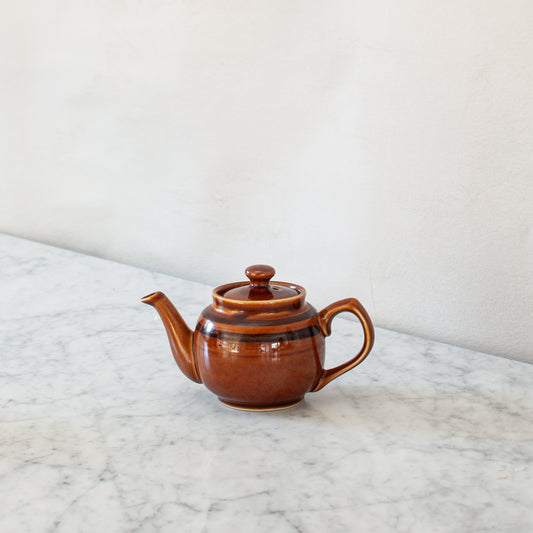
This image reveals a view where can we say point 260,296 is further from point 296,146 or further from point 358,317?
point 296,146

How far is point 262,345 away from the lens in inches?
32.0

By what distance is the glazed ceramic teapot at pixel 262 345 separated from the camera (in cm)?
82

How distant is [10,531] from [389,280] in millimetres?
841

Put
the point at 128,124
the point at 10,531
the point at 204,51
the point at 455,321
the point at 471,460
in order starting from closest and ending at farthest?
the point at 10,531
the point at 471,460
the point at 455,321
the point at 204,51
the point at 128,124

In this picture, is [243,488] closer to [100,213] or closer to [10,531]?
[10,531]

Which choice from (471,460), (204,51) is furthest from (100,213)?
(471,460)

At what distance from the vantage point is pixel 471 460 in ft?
2.47

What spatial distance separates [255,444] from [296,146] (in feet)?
2.34

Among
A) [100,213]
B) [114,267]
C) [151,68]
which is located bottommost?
[114,267]

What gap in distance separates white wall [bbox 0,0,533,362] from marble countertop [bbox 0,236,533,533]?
17 cm

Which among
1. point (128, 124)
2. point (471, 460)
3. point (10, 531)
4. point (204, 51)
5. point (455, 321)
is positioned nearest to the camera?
point (10, 531)

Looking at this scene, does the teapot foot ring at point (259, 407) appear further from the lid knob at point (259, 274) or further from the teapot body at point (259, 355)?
the lid knob at point (259, 274)

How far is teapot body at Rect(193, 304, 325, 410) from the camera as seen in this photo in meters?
0.82

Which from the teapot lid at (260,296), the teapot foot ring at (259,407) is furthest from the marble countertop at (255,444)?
the teapot lid at (260,296)
